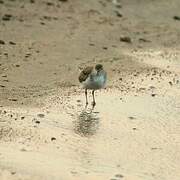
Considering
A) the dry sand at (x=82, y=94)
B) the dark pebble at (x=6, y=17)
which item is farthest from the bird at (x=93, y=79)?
the dark pebble at (x=6, y=17)

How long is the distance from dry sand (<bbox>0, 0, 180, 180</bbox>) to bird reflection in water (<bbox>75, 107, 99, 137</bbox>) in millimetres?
16

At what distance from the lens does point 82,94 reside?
41.4ft

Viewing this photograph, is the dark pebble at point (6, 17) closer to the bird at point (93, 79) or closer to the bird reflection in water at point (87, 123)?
the bird at point (93, 79)

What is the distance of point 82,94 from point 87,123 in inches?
71.6

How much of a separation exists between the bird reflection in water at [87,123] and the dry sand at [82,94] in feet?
0.05

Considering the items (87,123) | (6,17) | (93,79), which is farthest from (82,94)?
(6,17)

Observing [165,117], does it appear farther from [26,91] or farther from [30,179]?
[30,179]

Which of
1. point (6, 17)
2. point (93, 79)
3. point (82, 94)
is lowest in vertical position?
point (6, 17)

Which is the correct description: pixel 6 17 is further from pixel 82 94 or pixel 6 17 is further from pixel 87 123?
pixel 87 123

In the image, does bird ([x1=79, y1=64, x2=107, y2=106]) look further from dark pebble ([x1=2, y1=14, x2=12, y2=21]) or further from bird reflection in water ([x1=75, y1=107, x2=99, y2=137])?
dark pebble ([x1=2, y1=14, x2=12, y2=21])

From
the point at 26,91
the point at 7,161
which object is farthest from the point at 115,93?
the point at 7,161

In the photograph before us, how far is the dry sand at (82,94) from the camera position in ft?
29.6

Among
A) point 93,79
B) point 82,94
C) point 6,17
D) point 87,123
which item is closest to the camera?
point 87,123

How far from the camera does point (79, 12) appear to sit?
799 inches
